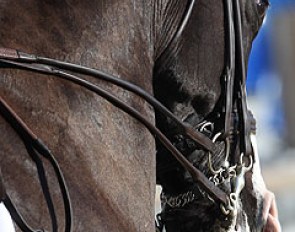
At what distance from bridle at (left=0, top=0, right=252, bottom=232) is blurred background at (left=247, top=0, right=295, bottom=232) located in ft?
18.4

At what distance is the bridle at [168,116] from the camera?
6.19 ft

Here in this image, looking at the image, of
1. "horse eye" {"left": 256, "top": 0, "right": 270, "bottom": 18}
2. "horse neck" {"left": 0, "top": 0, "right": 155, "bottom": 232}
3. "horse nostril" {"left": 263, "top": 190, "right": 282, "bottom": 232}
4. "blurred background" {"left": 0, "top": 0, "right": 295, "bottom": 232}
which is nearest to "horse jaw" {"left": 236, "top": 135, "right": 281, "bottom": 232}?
"horse nostril" {"left": 263, "top": 190, "right": 282, "bottom": 232}

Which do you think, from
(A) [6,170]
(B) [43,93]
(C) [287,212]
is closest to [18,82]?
(B) [43,93]

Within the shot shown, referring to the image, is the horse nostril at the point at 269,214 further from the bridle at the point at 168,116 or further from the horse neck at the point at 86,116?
the horse neck at the point at 86,116

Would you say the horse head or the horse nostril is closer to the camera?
the horse head

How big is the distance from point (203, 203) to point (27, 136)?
733 millimetres

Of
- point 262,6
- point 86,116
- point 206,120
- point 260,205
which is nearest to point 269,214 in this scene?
point 260,205

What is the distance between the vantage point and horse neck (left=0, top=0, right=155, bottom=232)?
6.29 ft

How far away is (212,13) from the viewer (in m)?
2.36

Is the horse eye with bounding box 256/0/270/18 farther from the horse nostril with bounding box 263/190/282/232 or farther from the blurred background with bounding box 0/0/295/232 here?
the blurred background with bounding box 0/0/295/232

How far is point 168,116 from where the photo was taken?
2244 mm

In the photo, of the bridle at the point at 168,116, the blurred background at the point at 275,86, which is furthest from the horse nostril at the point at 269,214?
the blurred background at the point at 275,86

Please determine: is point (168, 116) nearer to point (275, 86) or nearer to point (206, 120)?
point (206, 120)

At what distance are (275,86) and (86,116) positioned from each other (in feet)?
21.7
